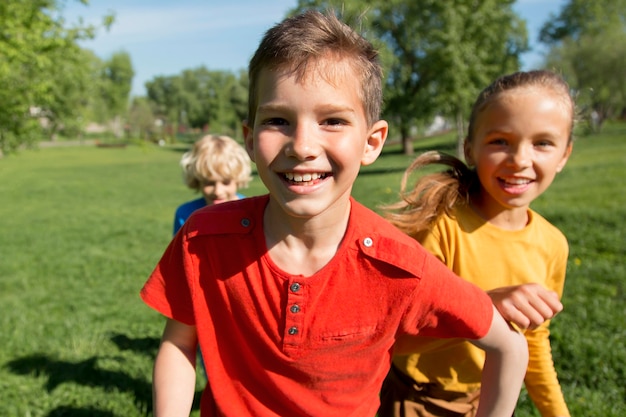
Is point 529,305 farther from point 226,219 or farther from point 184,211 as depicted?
point 184,211

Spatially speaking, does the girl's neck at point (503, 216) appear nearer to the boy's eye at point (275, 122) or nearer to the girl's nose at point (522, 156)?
the girl's nose at point (522, 156)

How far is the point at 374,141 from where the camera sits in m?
1.67

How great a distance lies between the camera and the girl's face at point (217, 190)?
379 cm

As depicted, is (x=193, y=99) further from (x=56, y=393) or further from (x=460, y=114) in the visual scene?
(x=56, y=393)

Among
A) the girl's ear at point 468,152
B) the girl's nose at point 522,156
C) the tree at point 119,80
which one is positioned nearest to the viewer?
the girl's nose at point 522,156

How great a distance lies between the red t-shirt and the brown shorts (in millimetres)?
606

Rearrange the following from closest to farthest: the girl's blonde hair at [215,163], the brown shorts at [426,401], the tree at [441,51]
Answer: the brown shorts at [426,401], the girl's blonde hair at [215,163], the tree at [441,51]

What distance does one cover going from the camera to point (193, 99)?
80125 millimetres

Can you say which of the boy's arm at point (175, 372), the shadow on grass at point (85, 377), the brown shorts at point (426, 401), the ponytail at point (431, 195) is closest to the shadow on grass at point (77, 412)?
the shadow on grass at point (85, 377)

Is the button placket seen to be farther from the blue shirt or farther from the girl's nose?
the blue shirt

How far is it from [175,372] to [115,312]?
14.9 ft

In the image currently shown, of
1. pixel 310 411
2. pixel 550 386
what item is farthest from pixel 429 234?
pixel 310 411

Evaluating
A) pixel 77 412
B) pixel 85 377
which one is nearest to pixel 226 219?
pixel 77 412

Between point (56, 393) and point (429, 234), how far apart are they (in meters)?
3.14
